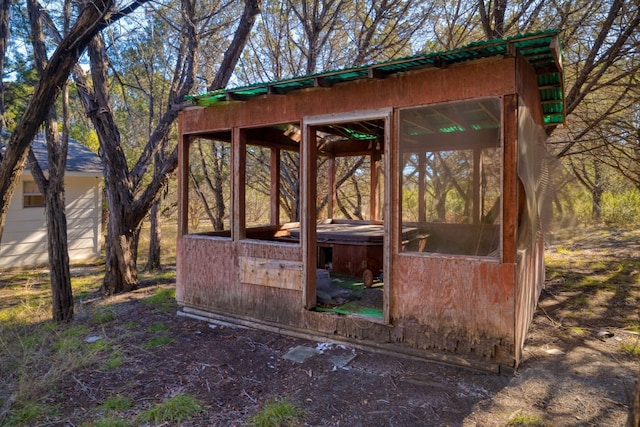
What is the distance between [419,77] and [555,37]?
1145 mm

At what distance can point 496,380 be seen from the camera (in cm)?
365

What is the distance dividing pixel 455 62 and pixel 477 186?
4.33m

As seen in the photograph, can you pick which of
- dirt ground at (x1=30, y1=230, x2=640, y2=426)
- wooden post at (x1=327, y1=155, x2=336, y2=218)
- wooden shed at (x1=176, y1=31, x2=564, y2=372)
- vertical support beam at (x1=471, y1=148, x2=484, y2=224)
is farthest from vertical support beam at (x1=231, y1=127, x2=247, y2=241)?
vertical support beam at (x1=471, y1=148, x2=484, y2=224)

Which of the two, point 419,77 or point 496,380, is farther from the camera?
point 419,77

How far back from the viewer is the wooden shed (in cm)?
370

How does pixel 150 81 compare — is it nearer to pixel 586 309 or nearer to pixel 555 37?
pixel 555 37

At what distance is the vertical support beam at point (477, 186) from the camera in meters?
7.76

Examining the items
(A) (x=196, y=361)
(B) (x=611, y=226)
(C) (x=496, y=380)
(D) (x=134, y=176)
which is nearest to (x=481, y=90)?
(C) (x=496, y=380)

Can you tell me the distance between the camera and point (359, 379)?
149 inches

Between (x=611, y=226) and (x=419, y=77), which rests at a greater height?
(x=419, y=77)

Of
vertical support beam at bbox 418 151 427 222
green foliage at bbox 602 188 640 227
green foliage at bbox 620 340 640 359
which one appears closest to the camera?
green foliage at bbox 620 340 640 359

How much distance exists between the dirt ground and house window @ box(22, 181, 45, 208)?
23.9 feet

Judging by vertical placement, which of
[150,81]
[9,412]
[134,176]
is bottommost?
[9,412]

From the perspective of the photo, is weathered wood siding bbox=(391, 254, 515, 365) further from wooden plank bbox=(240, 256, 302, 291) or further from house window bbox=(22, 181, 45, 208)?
house window bbox=(22, 181, 45, 208)
